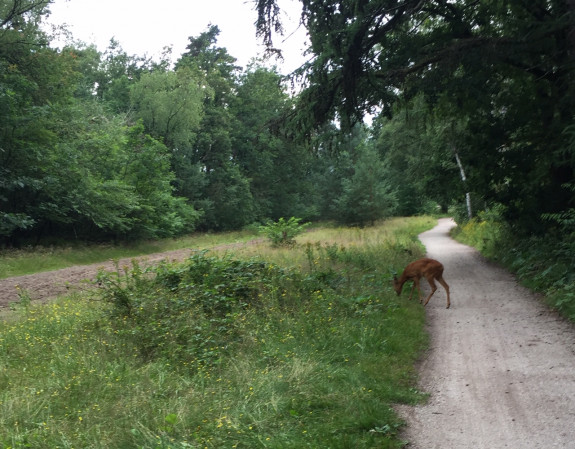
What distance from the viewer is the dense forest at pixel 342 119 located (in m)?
10.9

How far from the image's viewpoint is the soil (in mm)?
4340

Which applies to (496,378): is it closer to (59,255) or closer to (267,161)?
(59,255)

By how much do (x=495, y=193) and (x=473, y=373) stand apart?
404 inches

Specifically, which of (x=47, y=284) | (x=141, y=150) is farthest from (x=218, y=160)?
(x=47, y=284)

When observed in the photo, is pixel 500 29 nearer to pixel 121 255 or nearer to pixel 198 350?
pixel 198 350

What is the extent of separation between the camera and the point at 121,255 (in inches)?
991

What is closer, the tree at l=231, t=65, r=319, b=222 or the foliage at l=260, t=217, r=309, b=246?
the foliage at l=260, t=217, r=309, b=246

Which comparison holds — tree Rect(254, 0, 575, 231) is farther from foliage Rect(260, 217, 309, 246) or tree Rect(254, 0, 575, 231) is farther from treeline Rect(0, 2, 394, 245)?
foliage Rect(260, 217, 309, 246)

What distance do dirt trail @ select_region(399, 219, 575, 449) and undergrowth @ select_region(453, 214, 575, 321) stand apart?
13.7 inches

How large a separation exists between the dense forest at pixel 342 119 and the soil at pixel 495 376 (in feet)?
9.76

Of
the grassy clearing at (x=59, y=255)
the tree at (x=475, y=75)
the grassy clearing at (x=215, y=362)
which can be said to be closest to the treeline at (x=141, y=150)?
the grassy clearing at (x=59, y=255)

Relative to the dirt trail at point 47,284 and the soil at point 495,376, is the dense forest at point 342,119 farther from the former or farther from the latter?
the dirt trail at point 47,284

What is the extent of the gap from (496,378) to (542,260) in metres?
7.13

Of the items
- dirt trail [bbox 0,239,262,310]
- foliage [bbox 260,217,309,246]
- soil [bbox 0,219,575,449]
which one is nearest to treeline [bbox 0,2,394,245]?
foliage [bbox 260,217,309,246]
